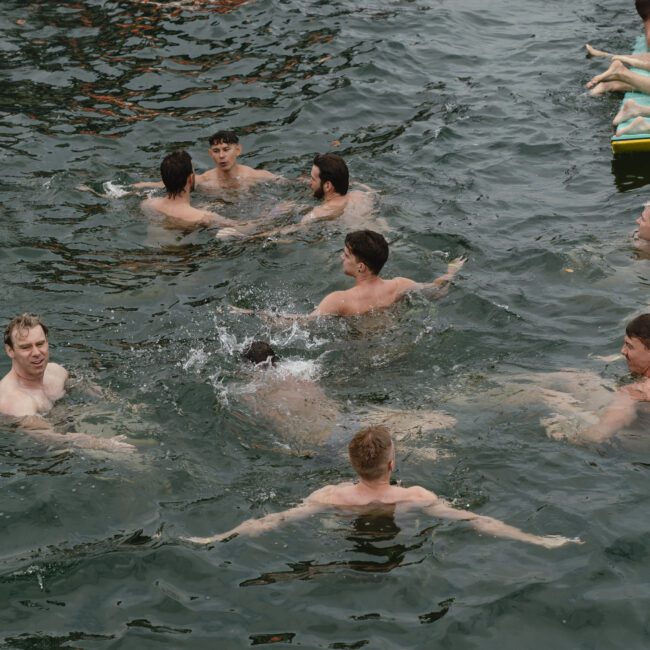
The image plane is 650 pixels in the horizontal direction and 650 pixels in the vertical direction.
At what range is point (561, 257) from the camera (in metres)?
12.0

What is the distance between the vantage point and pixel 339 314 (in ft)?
34.8

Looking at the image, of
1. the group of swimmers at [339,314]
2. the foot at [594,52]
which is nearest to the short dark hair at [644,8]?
the foot at [594,52]

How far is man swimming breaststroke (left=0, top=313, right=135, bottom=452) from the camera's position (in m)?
9.04

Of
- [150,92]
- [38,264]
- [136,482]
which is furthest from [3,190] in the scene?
[136,482]

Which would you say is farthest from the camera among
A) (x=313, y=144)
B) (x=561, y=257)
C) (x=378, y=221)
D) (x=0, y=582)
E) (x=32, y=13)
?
(x=32, y=13)

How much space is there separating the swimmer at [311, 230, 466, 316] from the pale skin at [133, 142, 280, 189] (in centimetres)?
372

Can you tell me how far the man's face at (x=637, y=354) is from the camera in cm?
892

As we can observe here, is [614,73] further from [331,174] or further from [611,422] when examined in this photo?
[611,422]

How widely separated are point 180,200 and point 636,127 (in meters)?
6.19

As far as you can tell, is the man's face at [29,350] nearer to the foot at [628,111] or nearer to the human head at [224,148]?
the human head at [224,148]

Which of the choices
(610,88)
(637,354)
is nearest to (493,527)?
(637,354)

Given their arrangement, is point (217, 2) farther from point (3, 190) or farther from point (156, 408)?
point (156, 408)

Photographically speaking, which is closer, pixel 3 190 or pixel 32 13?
pixel 3 190

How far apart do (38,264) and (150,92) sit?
18.6ft
